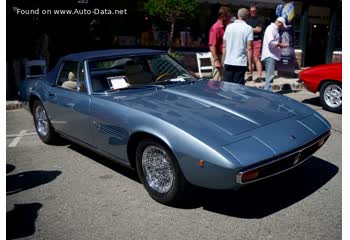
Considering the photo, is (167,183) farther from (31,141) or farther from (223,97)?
(31,141)

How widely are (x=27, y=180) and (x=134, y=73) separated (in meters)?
1.74

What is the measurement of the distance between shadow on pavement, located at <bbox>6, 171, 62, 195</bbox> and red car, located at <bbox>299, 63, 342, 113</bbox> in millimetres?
5139

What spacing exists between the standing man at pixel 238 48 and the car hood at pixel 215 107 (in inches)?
95.2

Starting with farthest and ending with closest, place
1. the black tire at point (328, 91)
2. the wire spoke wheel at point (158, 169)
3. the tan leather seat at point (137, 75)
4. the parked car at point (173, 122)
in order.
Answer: the black tire at point (328, 91) < the tan leather seat at point (137, 75) < the wire spoke wheel at point (158, 169) < the parked car at point (173, 122)

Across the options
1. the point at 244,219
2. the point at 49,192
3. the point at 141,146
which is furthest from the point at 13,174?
the point at 244,219

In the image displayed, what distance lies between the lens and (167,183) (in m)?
3.52

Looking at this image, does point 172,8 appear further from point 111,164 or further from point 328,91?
point 111,164

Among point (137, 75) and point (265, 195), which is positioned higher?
point (137, 75)

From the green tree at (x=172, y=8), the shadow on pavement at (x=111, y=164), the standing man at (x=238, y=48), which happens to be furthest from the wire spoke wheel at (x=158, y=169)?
the green tree at (x=172, y=8)

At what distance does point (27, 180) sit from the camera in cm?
438

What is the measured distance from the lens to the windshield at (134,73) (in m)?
4.42

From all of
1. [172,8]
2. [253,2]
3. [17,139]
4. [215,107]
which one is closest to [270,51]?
[172,8]

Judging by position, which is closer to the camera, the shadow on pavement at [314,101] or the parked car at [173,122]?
the parked car at [173,122]

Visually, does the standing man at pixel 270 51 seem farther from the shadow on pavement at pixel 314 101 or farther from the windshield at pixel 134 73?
the windshield at pixel 134 73
